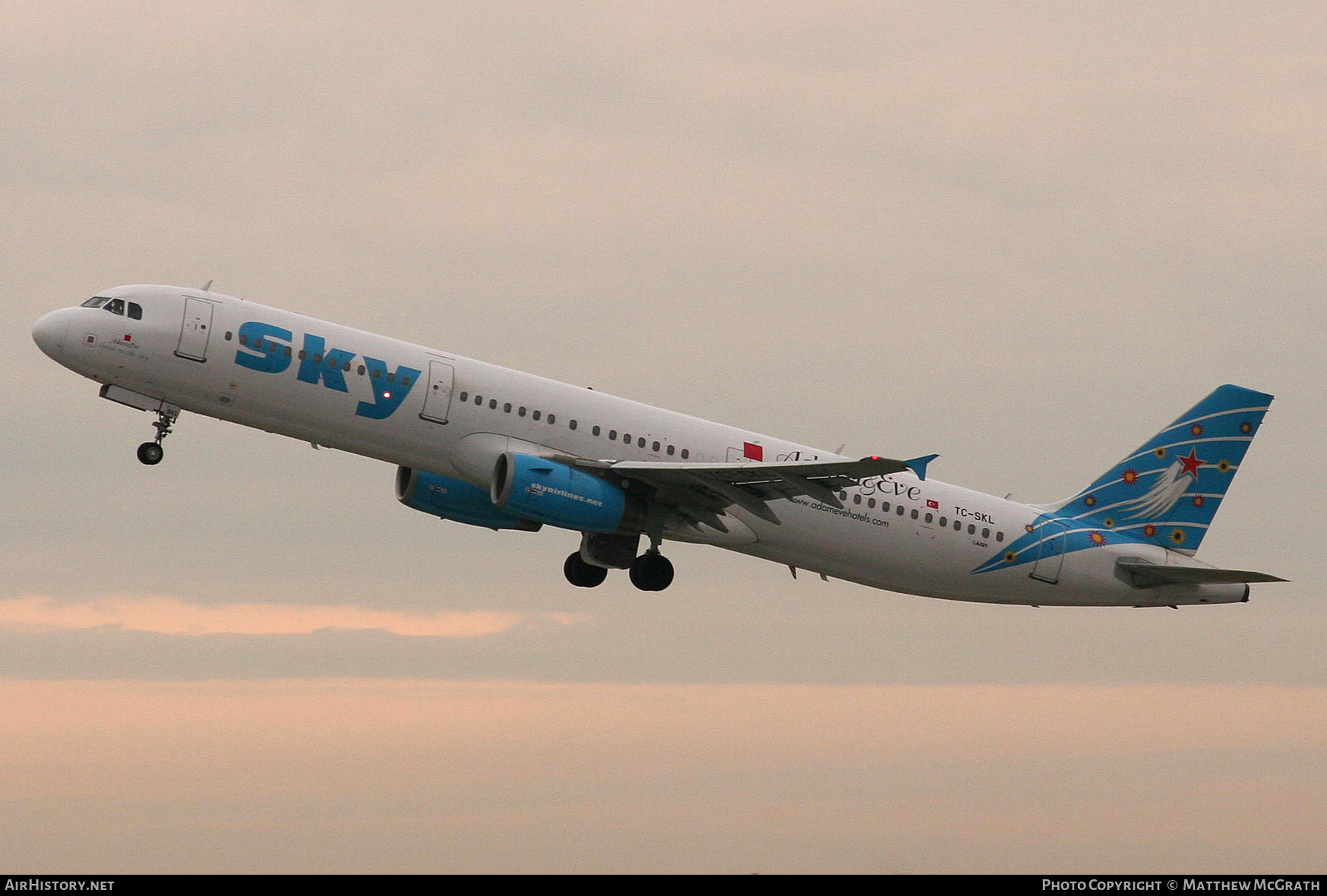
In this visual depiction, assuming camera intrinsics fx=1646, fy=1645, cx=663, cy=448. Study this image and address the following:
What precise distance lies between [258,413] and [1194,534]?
2808cm

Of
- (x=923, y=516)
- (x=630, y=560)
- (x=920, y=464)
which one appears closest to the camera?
(x=920, y=464)

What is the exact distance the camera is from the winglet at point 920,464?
37.8 metres

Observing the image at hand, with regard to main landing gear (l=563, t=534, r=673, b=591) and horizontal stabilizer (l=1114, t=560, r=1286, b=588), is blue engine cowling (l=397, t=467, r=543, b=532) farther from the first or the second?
horizontal stabilizer (l=1114, t=560, r=1286, b=588)

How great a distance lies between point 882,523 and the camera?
45969 millimetres

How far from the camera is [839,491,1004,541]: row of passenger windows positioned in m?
45.6

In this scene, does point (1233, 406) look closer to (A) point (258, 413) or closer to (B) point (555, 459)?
(B) point (555, 459)

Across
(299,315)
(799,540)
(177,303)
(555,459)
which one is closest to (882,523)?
(799,540)

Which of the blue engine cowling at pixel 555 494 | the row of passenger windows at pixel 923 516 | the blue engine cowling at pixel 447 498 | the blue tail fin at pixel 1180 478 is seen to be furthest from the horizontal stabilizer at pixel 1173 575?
the blue engine cowling at pixel 447 498

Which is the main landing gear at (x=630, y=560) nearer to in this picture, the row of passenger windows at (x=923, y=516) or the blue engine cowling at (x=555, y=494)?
the blue engine cowling at (x=555, y=494)

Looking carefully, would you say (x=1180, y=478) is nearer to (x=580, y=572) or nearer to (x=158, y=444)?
(x=580, y=572)

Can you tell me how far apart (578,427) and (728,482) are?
4.25 meters

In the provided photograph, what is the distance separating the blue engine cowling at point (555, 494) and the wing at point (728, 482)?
1.85 ft

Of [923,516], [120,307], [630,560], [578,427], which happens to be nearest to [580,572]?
[630,560]

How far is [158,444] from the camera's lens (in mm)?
41969
